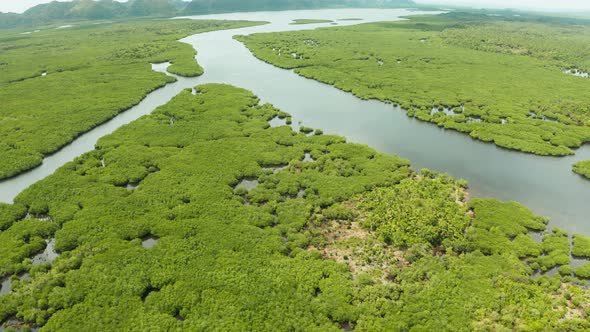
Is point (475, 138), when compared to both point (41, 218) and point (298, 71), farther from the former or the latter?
point (41, 218)

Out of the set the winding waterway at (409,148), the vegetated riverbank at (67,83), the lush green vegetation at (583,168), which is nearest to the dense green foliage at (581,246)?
the winding waterway at (409,148)

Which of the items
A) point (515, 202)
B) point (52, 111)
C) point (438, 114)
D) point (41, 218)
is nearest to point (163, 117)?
point (52, 111)

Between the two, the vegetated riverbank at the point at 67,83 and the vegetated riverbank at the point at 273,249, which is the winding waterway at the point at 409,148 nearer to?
the vegetated riverbank at the point at 67,83

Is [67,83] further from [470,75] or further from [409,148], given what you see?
[470,75]

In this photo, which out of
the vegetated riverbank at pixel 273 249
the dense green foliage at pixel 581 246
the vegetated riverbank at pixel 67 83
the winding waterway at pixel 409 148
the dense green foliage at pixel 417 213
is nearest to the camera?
the vegetated riverbank at pixel 273 249

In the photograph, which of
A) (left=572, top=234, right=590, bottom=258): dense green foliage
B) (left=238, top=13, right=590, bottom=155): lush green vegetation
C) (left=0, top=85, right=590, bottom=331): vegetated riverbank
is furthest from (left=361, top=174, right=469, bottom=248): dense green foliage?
(left=238, top=13, right=590, bottom=155): lush green vegetation

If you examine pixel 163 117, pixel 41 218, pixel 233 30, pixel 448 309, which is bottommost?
pixel 448 309
